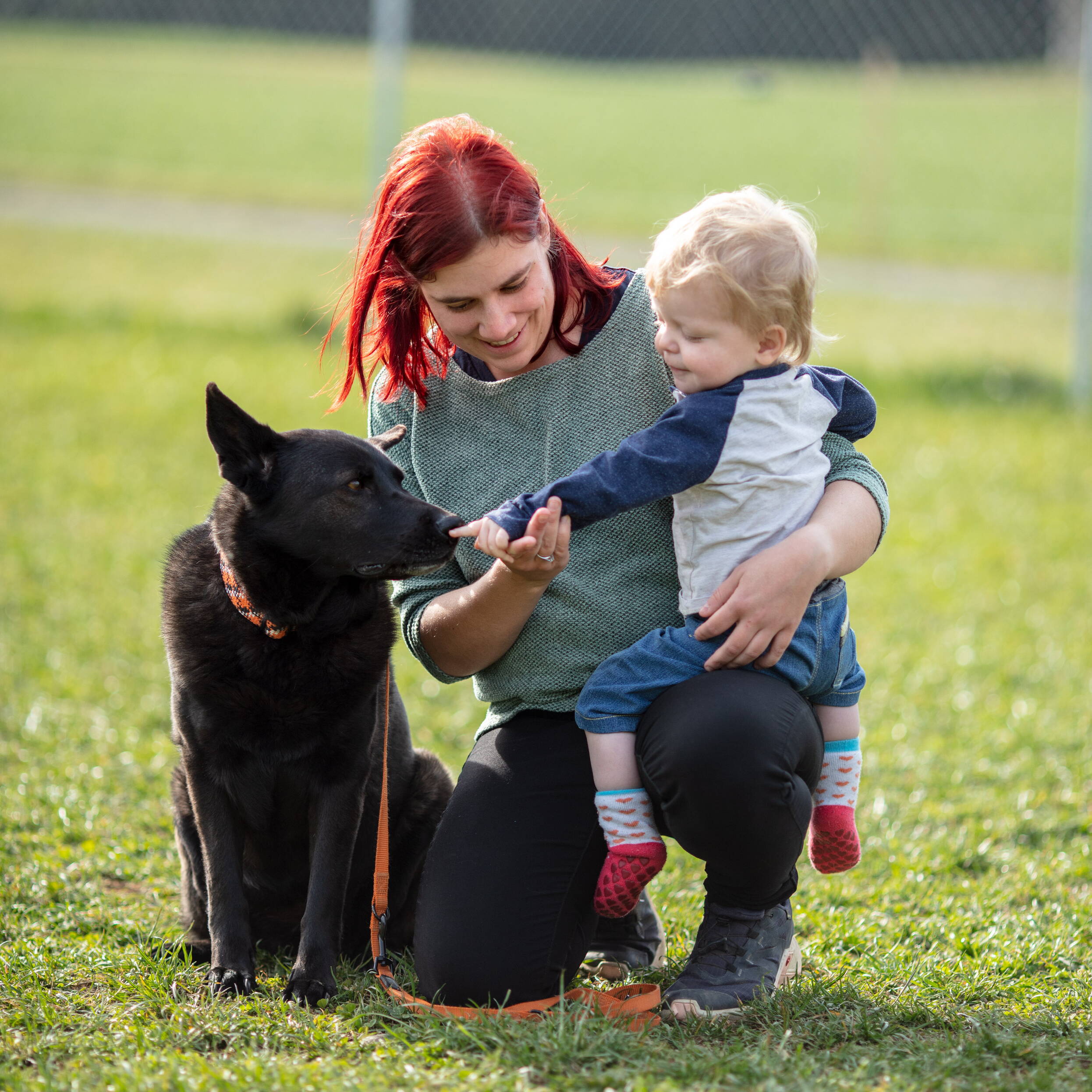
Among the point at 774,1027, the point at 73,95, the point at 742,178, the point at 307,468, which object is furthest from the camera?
the point at 73,95

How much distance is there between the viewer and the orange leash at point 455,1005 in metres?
2.29

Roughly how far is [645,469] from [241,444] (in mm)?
765

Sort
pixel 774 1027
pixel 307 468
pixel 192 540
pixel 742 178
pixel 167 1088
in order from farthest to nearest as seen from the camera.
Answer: pixel 742 178
pixel 192 540
pixel 307 468
pixel 774 1027
pixel 167 1088

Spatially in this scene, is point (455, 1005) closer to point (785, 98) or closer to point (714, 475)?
point (714, 475)

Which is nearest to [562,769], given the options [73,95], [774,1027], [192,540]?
[774,1027]

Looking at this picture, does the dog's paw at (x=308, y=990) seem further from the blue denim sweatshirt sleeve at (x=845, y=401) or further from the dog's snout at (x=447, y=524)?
the blue denim sweatshirt sleeve at (x=845, y=401)

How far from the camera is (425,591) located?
107 inches

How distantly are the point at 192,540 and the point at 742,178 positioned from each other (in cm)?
1273

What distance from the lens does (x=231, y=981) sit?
93.9 inches

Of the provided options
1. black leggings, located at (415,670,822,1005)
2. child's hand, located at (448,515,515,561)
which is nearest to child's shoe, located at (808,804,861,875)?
black leggings, located at (415,670,822,1005)

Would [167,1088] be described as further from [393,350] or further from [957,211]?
[957,211]

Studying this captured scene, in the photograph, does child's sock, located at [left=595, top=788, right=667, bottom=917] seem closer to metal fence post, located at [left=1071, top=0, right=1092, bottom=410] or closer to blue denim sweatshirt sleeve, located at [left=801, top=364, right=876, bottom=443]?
blue denim sweatshirt sleeve, located at [left=801, top=364, right=876, bottom=443]

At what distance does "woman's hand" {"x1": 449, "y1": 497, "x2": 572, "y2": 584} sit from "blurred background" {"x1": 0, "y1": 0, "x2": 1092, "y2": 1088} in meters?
0.82

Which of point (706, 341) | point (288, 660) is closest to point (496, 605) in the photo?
point (288, 660)
